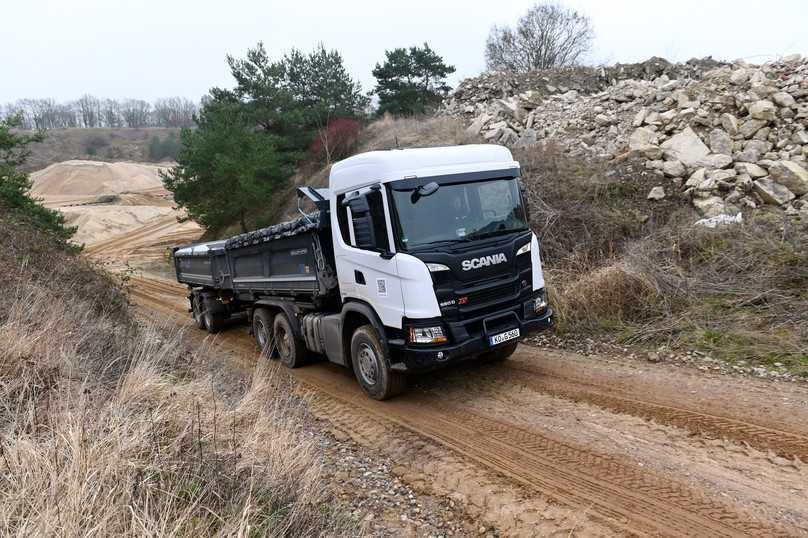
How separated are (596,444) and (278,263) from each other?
5.66m

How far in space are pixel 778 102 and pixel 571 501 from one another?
11.3m

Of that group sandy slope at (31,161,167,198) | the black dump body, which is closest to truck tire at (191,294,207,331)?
the black dump body

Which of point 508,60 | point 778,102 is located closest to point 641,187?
point 778,102

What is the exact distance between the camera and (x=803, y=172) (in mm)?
9070

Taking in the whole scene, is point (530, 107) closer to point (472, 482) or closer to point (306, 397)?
point (306, 397)

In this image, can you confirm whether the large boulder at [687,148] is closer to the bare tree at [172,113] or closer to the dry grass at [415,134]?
the dry grass at [415,134]

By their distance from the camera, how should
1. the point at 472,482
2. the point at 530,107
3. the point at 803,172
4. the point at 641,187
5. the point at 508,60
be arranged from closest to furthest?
the point at 472,482, the point at 803,172, the point at 641,187, the point at 530,107, the point at 508,60

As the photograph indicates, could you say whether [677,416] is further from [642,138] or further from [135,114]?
[135,114]

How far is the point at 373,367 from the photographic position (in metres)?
6.06

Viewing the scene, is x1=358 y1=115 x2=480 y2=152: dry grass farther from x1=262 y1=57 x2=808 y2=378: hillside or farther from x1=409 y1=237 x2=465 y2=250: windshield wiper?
x1=409 y1=237 x2=465 y2=250: windshield wiper

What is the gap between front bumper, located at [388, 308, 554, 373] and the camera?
17.4 ft

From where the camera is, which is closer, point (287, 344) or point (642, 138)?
point (287, 344)

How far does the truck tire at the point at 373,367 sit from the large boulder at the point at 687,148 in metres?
8.60

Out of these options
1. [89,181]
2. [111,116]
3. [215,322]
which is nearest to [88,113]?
[111,116]
